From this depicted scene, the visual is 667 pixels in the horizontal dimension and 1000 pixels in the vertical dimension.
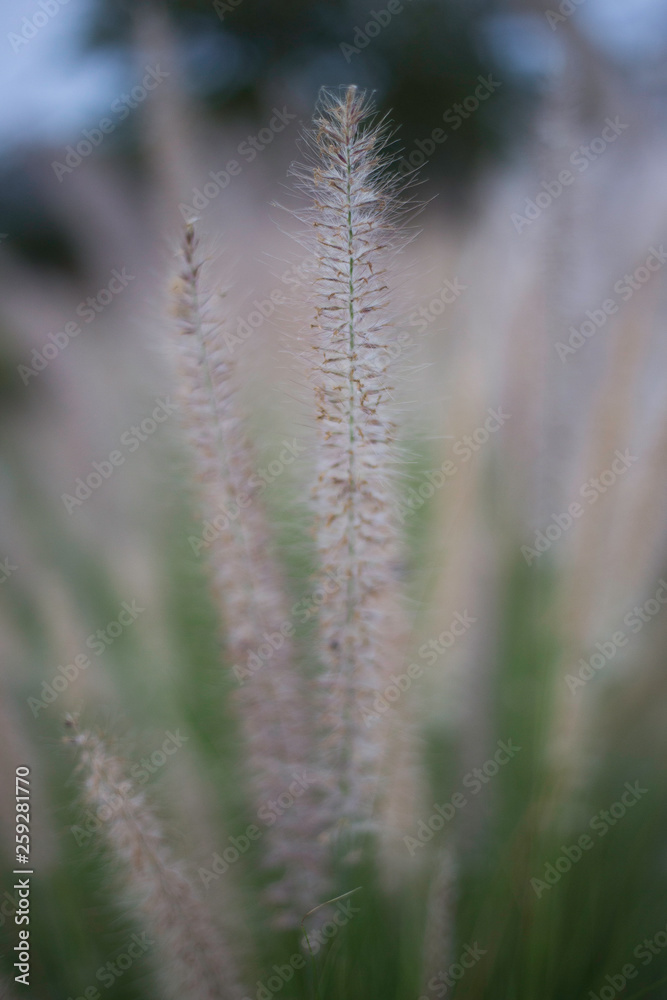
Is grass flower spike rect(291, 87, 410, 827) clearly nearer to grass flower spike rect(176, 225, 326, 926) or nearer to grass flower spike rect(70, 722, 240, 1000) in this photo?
grass flower spike rect(176, 225, 326, 926)

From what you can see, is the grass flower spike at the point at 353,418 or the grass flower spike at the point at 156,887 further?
the grass flower spike at the point at 156,887

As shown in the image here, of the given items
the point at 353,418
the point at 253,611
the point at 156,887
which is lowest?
the point at 156,887

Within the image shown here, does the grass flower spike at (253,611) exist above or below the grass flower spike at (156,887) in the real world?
above

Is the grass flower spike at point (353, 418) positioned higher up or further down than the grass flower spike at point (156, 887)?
higher up

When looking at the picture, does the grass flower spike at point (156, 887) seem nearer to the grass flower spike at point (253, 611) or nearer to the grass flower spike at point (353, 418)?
the grass flower spike at point (253, 611)

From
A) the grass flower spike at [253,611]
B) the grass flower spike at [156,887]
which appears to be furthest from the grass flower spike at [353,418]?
the grass flower spike at [156,887]

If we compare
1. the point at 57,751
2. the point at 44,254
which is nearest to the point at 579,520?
the point at 57,751

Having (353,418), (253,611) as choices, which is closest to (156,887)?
(253,611)

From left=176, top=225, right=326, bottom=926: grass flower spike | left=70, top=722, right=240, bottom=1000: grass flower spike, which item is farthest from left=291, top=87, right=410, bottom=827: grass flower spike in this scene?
left=70, top=722, right=240, bottom=1000: grass flower spike

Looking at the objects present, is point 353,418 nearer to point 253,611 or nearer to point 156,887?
point 253,611

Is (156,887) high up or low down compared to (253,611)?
down

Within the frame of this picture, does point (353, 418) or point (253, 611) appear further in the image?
point (253, 611)
